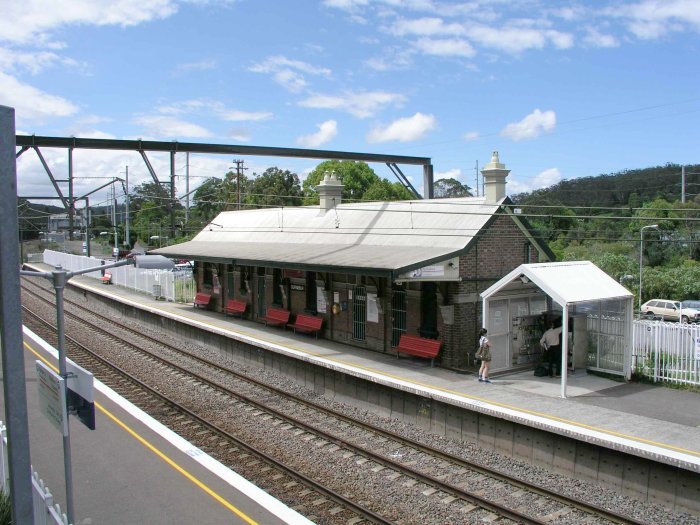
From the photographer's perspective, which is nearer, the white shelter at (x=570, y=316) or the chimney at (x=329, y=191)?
the white shelter at (x=570, y=316)

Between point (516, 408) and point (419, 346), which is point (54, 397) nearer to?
point (516, 408)

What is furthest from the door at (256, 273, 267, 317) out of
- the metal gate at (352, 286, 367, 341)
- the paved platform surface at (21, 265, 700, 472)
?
the metal gate at (352, 286, 367, 341)

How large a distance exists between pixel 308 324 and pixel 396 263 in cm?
615

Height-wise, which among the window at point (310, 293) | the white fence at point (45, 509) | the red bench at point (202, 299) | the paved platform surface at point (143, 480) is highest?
the window at point (310, 293)

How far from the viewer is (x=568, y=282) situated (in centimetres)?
1382

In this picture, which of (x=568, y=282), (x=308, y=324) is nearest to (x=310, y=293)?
(x=308, y=324)

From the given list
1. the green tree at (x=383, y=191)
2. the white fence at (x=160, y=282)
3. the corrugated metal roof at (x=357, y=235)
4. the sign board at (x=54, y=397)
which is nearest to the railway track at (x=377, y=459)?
the corrugated metal roof at (x=357, y=235)

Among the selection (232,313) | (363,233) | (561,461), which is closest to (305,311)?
(363,233)

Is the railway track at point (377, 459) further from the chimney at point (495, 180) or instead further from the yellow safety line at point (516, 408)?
the chimney at point (495, 180)

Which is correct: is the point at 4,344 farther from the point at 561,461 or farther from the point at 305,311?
the point at 305,311

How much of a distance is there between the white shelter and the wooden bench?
40.0 feet

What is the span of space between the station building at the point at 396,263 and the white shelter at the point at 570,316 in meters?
0.35

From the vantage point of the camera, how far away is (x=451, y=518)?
28.5 feet

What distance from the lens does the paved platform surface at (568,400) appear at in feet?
32.0
